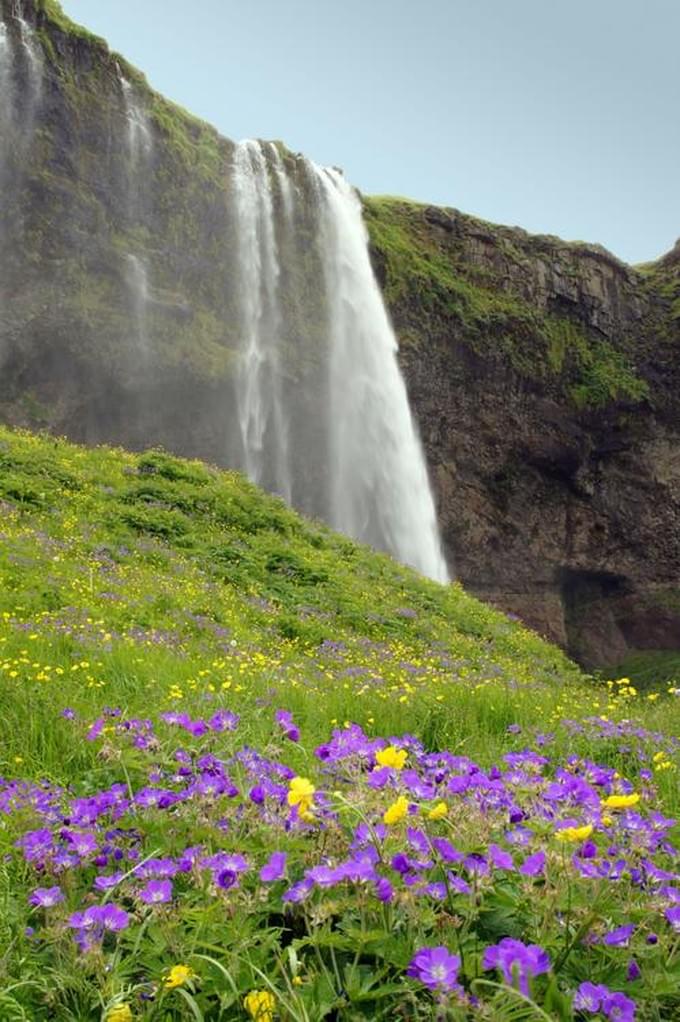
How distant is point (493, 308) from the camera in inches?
1409

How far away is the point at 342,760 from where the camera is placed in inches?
78.8

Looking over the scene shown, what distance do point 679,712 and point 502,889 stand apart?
478 centimetres

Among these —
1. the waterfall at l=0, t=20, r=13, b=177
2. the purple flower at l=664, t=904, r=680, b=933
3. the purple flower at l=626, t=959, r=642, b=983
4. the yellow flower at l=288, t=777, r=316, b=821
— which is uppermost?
the waterfall at l=0, t=20, r=13, b=177

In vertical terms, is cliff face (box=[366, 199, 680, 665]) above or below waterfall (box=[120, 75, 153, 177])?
below

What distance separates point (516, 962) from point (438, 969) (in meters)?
0.13

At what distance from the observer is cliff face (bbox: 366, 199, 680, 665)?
112 ft

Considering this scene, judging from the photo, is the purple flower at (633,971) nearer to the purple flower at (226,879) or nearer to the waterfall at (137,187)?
the purple flower at (226,879)

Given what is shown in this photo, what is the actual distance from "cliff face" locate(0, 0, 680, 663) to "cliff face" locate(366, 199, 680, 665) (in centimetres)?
10

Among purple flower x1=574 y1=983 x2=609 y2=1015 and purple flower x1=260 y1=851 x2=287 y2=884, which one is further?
purple flower x1=260 y1=851 x2=287 y2=884

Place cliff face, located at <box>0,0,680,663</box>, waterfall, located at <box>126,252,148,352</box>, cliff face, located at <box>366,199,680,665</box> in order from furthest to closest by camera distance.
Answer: cliff face, located at <box>366,199,680,665</box> → waterfall, located at <box>126,252,148,352</box> → cliff face, located at <box>0,0,680,663</box>

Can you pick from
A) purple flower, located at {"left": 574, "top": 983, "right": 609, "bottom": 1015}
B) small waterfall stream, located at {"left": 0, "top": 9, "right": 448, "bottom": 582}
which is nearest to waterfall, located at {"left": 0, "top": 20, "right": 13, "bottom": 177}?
small waterfall stream, located at {"left": 0, "top": 9, "right": 448, "bottom": 582}

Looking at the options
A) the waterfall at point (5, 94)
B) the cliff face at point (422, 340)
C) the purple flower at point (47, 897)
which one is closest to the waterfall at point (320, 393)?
the cliff face at point (422, 340)

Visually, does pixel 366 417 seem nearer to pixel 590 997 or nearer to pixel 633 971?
pixel 633 971

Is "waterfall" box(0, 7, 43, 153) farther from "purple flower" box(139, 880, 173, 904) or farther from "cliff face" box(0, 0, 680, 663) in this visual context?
"purple flower" box(139, 880, 173, 904)
